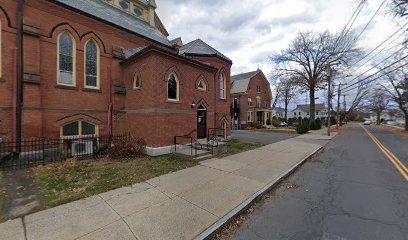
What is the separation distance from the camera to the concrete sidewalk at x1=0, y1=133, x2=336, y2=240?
11.0ft

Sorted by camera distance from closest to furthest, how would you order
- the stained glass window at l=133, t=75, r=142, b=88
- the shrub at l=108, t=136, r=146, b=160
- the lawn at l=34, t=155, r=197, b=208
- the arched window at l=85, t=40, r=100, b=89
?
the lawn at l=34, t=155, r=197, b=208 → the shrub at l=108, t=136, r=146, b=160 → the arched window at l=85, t=40, r=100, b=89 → the stained glass window at l=133, t=75, r=142, b=88

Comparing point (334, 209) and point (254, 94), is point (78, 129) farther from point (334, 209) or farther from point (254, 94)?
point (254, 94)

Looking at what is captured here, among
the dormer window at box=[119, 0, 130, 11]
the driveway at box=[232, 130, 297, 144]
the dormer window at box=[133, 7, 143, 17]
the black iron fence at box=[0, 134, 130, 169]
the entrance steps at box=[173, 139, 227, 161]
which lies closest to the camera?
the black iron fence at box=[0, 134, 130, 169]

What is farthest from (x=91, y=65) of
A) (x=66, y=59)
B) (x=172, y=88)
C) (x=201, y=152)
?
(x=201, y=152)

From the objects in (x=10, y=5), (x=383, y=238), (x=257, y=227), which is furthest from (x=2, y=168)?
(x=383, y=238)

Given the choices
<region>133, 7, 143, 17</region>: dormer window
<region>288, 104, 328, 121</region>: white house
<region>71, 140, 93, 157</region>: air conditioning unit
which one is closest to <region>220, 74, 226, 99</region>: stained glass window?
<region>133, 7, 143, 17</region>: dormer window

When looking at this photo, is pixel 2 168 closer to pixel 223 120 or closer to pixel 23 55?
pixel 23 55

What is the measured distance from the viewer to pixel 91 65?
11.0 meters

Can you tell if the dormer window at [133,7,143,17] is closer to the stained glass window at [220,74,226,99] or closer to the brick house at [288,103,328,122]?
the stained glass window at [220,74,226,99]

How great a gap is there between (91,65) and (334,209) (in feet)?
42.6

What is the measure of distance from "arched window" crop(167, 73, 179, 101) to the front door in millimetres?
2235

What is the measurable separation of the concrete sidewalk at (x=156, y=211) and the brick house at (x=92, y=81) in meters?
4.56

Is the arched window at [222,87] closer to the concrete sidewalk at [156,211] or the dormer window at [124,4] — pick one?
the concrete sidewalk at [156,211]

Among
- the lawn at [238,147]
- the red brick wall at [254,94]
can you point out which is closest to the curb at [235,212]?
the lawn at [238,147]
